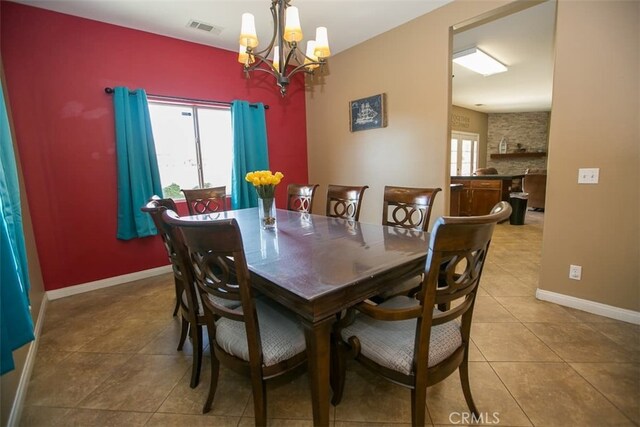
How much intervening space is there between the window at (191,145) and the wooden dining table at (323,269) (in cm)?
216

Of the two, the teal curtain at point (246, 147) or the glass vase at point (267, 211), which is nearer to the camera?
the glass vase at point (267, 211)

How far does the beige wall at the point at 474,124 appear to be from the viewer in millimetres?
7668

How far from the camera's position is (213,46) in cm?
349

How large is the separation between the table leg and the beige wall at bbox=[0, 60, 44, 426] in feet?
4.52

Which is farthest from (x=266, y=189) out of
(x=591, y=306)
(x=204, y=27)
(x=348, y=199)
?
(x=591, y=306)

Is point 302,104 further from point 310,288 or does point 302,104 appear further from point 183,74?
point 310,288

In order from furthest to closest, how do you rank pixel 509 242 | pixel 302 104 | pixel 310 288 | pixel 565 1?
pixel 302 104
pixel 509 242
pixel 565 1
pixel 310 288

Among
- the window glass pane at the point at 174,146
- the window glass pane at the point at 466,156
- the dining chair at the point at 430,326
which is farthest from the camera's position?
the window glass pane at the point at 466,156

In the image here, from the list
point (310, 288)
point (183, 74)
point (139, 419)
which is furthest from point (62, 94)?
point (310, 288)

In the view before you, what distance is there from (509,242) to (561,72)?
2671 mm

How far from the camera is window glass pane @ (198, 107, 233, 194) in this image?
12.0 feet

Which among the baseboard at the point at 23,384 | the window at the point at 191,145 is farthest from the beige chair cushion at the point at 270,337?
the window at the point at 191,145

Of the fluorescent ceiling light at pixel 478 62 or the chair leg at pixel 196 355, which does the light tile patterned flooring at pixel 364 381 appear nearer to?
the chair leg at pixel 196 355

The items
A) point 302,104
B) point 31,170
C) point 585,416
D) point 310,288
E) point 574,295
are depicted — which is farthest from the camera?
point 302,104
